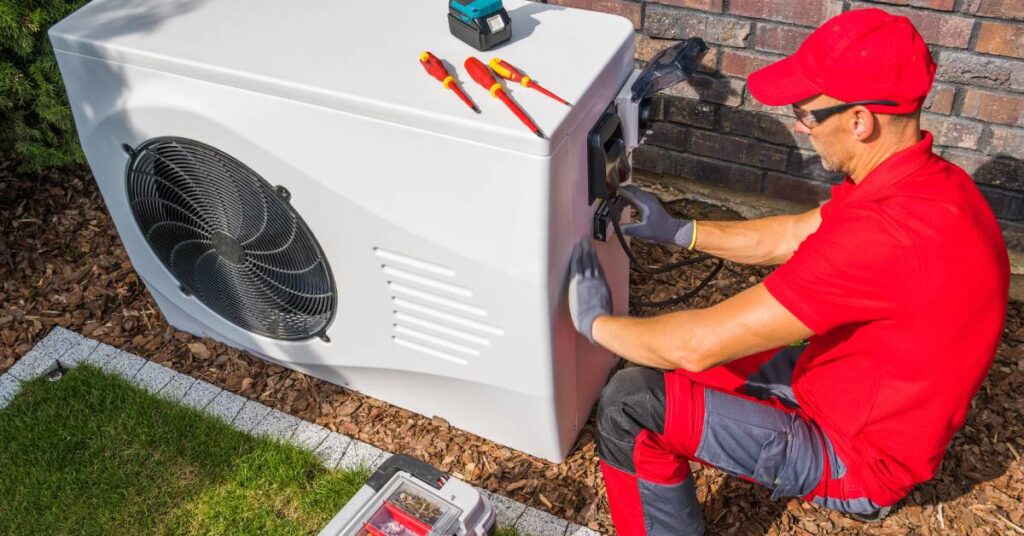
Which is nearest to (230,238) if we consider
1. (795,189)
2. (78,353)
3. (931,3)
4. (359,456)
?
(359,456)

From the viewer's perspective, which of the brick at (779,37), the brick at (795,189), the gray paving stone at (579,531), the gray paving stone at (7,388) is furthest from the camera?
the brick at (795,189)

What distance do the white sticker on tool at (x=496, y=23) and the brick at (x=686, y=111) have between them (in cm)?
103

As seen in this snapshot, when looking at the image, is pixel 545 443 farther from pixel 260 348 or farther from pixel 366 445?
→ pixel 260 348

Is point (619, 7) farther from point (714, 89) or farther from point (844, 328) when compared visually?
point (844, 328)

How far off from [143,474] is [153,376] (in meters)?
0.38

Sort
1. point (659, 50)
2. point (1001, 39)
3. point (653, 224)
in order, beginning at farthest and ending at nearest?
1. point (659, 50)
2. point (1001, 39)
3. point (653, 224)

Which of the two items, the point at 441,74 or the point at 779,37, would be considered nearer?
the point at 441,74

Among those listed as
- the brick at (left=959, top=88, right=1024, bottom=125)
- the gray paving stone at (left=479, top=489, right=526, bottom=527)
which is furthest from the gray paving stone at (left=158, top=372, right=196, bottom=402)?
the brick at (left=959, top=88, right=1024, bottom=125)

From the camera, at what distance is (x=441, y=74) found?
190 cm

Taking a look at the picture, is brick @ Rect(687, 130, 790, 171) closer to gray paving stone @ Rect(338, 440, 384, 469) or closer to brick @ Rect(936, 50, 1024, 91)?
brick @ Rect(936, 50, 1024, 91)

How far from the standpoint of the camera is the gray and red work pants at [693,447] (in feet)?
6.32

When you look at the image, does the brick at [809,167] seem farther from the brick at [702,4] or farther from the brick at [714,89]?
the brick at [702,4]

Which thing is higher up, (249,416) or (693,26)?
(693,26)

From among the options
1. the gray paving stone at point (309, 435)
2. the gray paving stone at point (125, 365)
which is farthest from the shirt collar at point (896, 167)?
the gray paving stone at point (125, 365)
